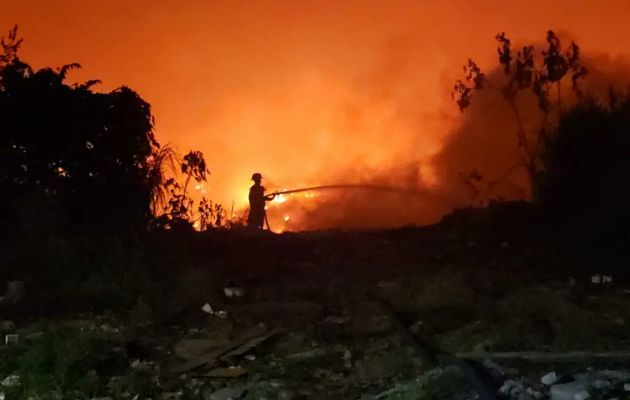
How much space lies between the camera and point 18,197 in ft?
42.2

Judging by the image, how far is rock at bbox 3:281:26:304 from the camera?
31.6ft

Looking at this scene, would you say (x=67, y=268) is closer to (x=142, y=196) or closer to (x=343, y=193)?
(x=142, y=196)

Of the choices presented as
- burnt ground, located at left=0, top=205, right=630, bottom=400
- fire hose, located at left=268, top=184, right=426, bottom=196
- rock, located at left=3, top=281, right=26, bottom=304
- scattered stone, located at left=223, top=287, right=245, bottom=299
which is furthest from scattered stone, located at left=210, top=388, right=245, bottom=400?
fire hose, located at left=268, top=184, right=426, bottom=196

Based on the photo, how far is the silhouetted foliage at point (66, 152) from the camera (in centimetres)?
1288

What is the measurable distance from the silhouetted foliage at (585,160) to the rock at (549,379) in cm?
636

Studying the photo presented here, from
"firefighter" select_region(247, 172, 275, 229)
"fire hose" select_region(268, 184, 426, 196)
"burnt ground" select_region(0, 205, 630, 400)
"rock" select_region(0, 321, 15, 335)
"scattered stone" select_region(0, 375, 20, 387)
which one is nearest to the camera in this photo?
"burnt ground" select_region(0, 205, 630, 400)

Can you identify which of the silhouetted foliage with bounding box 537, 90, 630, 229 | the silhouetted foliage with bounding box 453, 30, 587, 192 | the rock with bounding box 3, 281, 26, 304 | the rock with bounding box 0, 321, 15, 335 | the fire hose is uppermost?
the silhouetted foliage with bounding box 453, 30, 587, 192

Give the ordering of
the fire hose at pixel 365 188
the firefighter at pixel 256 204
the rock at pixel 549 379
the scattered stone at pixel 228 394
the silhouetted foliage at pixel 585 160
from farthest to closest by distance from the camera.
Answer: the fire hose at pixel 365 188
the firefighter at pixel 256 204
the silhouetted foliage at pixel 585 160
the scattered stone at pixel 228 394
the rock at pixel 549 379

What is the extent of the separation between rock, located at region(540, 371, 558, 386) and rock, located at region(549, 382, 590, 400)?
0.15 meters

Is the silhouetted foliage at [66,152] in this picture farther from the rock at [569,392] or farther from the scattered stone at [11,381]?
the rock at [569,392]

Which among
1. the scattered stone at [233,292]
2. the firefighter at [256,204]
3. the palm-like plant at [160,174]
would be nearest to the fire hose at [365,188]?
the firefighter at [256,204]

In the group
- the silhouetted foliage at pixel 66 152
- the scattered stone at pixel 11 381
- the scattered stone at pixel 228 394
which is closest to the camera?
the scattered stone at pixel 228 394

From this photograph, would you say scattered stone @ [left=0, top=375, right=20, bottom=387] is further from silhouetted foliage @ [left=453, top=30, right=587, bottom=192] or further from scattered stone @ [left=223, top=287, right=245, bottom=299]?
silhouetted foliage @ [left=453, top=30, right=587, bottom=192]

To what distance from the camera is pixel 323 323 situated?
26.6ft
